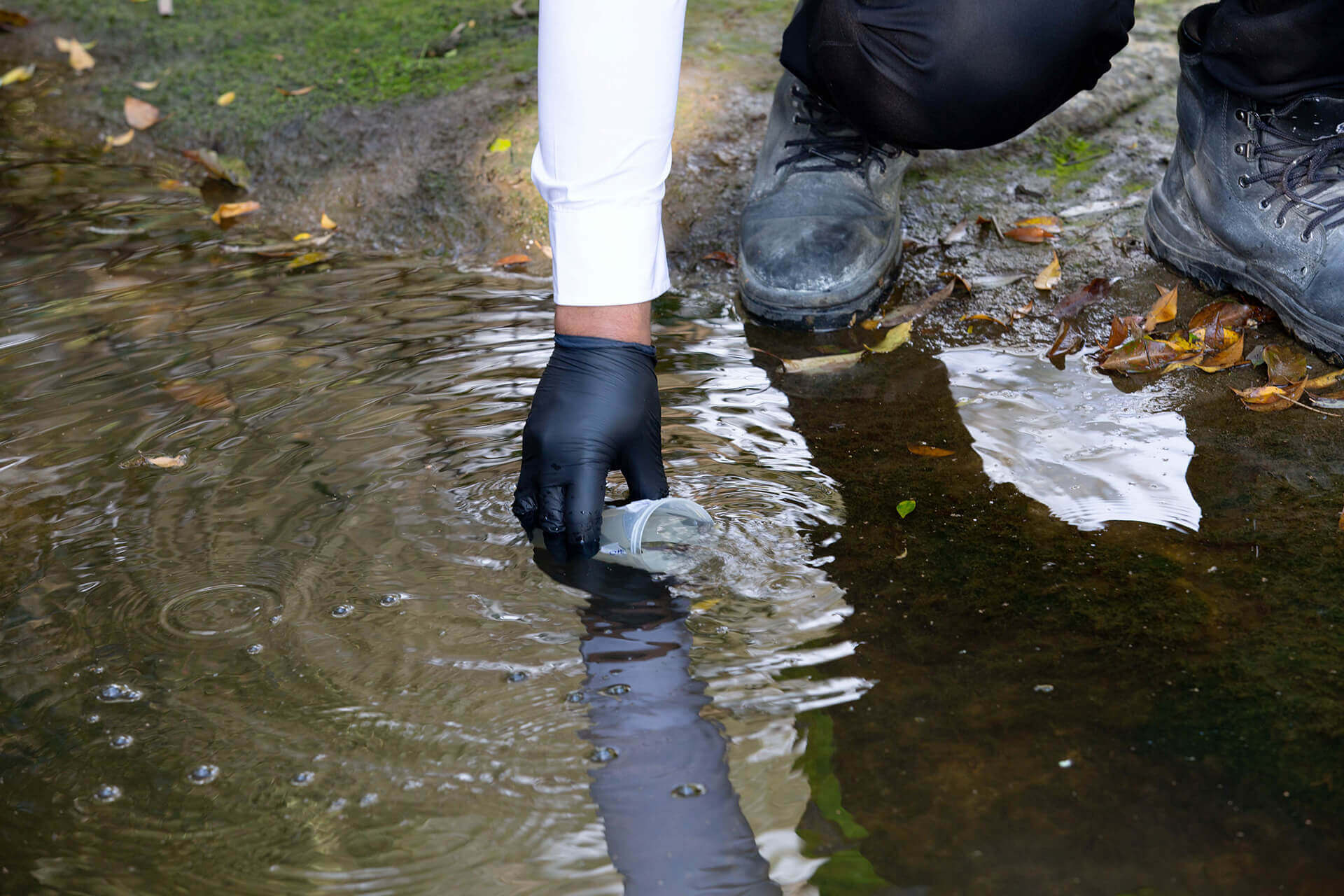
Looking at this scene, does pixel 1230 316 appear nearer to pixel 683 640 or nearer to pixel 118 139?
pixel 683 640

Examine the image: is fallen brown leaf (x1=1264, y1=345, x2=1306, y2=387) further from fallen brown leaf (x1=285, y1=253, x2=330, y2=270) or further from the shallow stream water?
fallen brown leaf (x1=285, y1=253, x2=330, y2=270)

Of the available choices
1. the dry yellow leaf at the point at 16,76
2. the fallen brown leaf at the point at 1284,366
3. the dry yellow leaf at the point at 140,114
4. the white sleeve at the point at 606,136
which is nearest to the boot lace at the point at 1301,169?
the fallen brown leaf at the point at 1284,366

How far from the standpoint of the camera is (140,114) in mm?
3607

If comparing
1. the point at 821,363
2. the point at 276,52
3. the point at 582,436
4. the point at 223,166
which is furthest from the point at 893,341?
the point at 276,52

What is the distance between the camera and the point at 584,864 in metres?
1.13

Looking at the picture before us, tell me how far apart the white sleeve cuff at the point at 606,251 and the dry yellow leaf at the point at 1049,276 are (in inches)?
46.4

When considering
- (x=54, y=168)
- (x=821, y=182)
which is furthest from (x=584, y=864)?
(x=54, y=168)

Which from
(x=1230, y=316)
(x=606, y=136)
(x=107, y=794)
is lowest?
(x=107, y=794)

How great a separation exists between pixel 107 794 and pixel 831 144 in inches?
75.7

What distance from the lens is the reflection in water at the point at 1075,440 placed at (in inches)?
66.1

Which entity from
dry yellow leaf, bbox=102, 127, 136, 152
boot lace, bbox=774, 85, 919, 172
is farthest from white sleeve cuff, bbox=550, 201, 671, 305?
dry yellow leaf, bbox=102, 127, 136, 152

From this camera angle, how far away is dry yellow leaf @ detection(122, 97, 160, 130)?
358cm

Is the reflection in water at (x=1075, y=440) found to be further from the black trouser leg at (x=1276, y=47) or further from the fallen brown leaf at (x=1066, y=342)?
the black trouser leg at (x=1276, y=47)

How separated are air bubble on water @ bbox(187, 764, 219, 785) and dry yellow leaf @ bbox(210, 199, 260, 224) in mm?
2114
